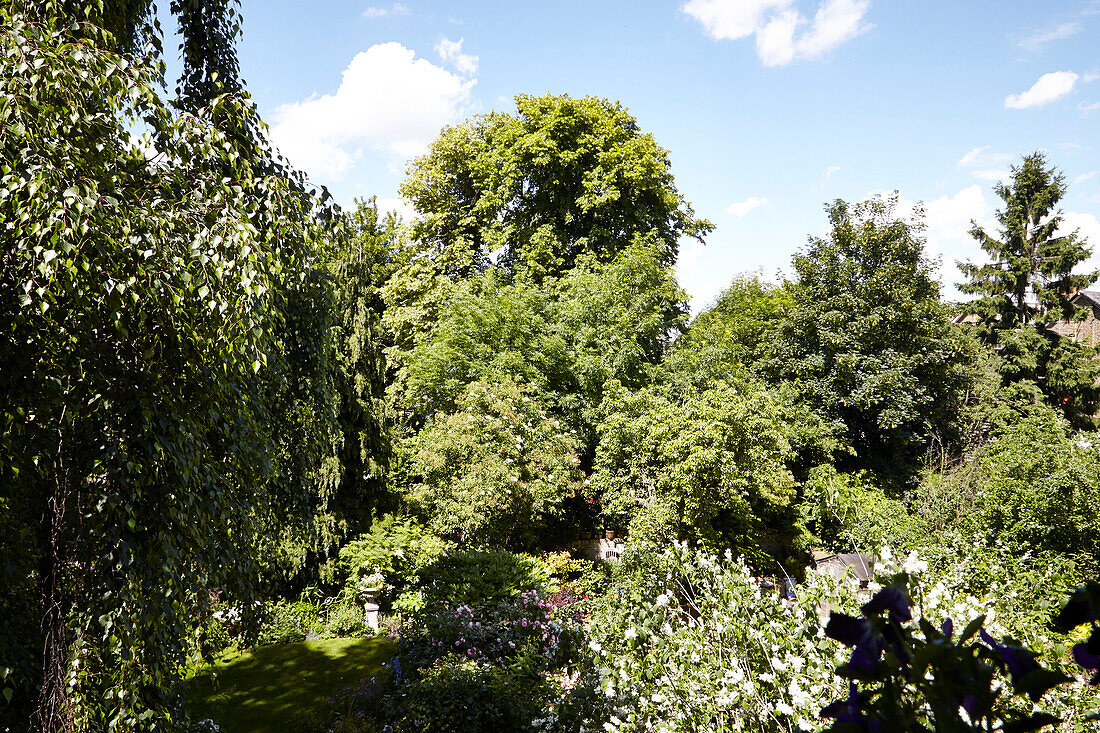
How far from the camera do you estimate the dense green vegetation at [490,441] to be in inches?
115

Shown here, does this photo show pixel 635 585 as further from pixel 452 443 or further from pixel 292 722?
pixel 452 443

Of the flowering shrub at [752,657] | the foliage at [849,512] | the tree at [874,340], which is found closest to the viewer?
the flowering shrub at [752,657]

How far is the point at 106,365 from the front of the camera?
3.07m

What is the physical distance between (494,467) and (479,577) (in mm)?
2219

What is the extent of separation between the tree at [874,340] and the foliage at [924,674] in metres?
14.2

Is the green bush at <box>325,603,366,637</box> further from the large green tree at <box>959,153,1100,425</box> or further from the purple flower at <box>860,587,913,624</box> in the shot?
the large green tree at <box>959,153,1100,425</box>

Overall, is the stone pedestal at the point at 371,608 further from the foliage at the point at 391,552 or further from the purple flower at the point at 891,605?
the purple flower at the point at 891,605

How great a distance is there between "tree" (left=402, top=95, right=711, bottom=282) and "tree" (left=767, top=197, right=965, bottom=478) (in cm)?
411

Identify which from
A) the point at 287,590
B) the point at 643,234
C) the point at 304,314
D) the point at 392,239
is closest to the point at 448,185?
the point at 392,239

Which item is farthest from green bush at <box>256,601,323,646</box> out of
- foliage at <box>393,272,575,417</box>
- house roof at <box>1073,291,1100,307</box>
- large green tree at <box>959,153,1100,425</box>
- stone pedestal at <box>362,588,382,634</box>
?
house roof at <box>1073,291,1100,307</box>

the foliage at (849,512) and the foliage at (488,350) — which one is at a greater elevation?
the foliage at (488,350)

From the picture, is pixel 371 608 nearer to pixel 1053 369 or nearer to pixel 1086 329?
pixel 1053 369

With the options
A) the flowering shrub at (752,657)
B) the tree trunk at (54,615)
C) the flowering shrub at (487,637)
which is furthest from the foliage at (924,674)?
the flowering shrub at (487,637)

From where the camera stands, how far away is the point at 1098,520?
851 cm
